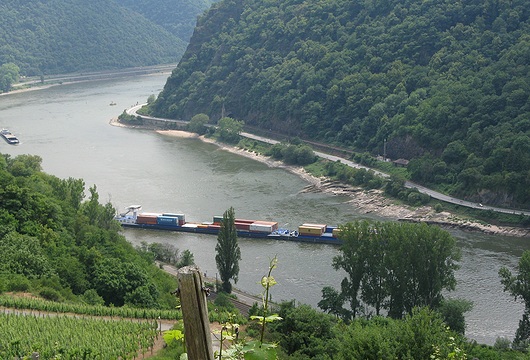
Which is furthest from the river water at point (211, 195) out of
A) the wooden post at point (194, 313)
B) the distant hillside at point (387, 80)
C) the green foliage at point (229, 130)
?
the wooden post at point (194, 313)

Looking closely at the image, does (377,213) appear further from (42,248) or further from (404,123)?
(42,248)

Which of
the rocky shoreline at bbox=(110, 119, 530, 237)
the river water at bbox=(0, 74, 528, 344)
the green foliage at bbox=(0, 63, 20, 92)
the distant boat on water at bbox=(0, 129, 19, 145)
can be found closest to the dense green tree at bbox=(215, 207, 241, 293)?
the river water at bbox=(0, 74, 528, 344)

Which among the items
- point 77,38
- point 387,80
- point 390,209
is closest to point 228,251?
point 390,209

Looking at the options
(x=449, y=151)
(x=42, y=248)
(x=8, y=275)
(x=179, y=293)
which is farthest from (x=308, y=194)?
(x=179, y=293)

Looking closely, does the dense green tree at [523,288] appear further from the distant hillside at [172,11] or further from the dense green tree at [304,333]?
the distant hillside at [172,11]

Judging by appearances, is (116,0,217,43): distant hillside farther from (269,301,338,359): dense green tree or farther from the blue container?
(269,301,338,359): dense green tree

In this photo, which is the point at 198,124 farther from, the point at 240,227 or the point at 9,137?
the point at 240,227
